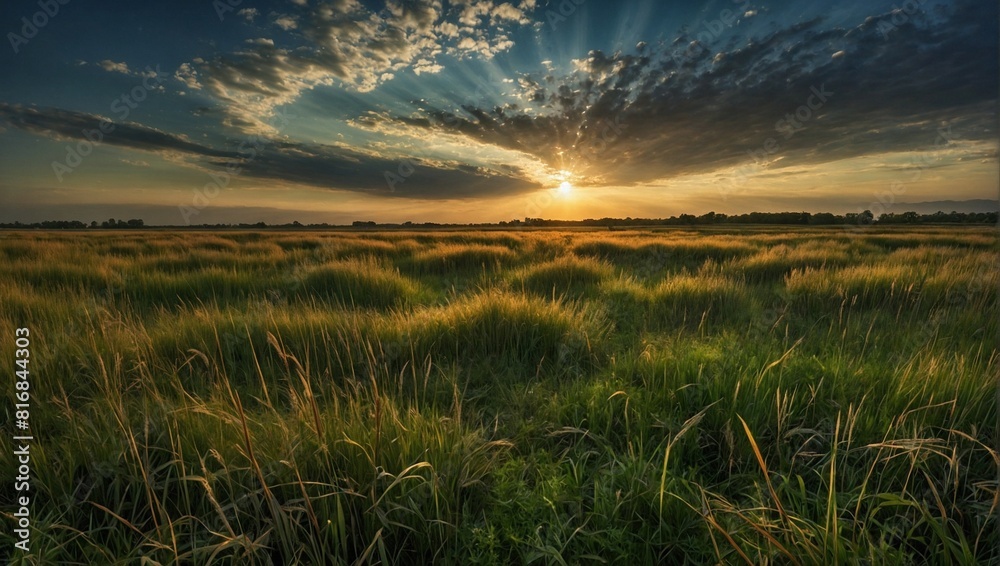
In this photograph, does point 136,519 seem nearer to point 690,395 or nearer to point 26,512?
point 26,512

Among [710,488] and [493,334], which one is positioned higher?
[493,334]

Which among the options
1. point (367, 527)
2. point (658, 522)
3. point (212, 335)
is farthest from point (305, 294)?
point (658, 522)

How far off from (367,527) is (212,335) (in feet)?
9.66

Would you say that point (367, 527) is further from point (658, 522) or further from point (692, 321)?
point (692, 321)

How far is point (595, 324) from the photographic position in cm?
409

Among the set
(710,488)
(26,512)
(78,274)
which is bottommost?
(710,488)

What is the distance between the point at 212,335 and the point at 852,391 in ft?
16.0

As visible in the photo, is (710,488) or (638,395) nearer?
(710,488)

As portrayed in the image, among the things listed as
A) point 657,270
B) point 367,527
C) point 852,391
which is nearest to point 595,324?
point 852,391

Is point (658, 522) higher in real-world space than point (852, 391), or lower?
lower

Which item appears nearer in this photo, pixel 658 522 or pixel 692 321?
pixel 658 522

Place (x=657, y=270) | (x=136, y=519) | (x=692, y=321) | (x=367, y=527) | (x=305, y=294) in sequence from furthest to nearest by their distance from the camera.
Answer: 1. (x=657, y=270)
2. (x=305, y=294)
3. (x=692, y=321)
4. (x=136, y=519)
5. (x=367, y=527)

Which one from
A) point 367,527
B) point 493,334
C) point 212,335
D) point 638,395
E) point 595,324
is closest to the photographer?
point 367,527

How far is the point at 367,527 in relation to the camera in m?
1.50
